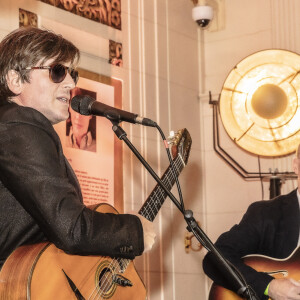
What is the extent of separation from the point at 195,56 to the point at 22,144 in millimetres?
4469

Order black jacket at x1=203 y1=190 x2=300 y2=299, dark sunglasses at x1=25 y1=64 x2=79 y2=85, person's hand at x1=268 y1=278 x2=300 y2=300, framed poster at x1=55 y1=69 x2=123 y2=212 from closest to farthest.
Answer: dark sunglasses at x1=25 y1=64 x2=79 y2=85 < person's hand at x1=268 y1=278 x2=300 y2=300 < black jacket at x1=203 y1=190 x2=300 y2=299 < framed poster at x1=55 y1=69 x2=123 y2=212

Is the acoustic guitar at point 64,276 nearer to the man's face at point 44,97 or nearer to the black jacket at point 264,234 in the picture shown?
the man's face at point 44,97

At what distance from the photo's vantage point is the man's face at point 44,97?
3193 mm

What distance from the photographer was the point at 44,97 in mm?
3207

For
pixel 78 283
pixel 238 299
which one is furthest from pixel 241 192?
pixel 78 283

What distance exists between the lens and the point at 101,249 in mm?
2939

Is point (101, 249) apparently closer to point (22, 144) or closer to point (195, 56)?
point (22, 144)

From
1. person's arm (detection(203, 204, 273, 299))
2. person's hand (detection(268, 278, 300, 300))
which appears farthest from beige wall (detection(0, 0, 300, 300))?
person's hand (detection(268, 278, 300, 300))

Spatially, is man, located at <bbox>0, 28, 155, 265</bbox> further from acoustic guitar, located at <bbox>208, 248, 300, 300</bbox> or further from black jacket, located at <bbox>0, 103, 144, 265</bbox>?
acoustic guitar, located at <bbox>208, 248, 300, 300</bbox>

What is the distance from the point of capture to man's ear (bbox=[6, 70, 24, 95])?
3.22m

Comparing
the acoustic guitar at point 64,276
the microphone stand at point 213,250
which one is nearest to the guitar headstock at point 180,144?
the acoustic guitar at point 64,276

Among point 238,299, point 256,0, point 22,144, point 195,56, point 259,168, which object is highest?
point 256,0

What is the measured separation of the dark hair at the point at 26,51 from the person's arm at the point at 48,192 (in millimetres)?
394

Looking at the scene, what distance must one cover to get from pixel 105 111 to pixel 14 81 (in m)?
0.45
